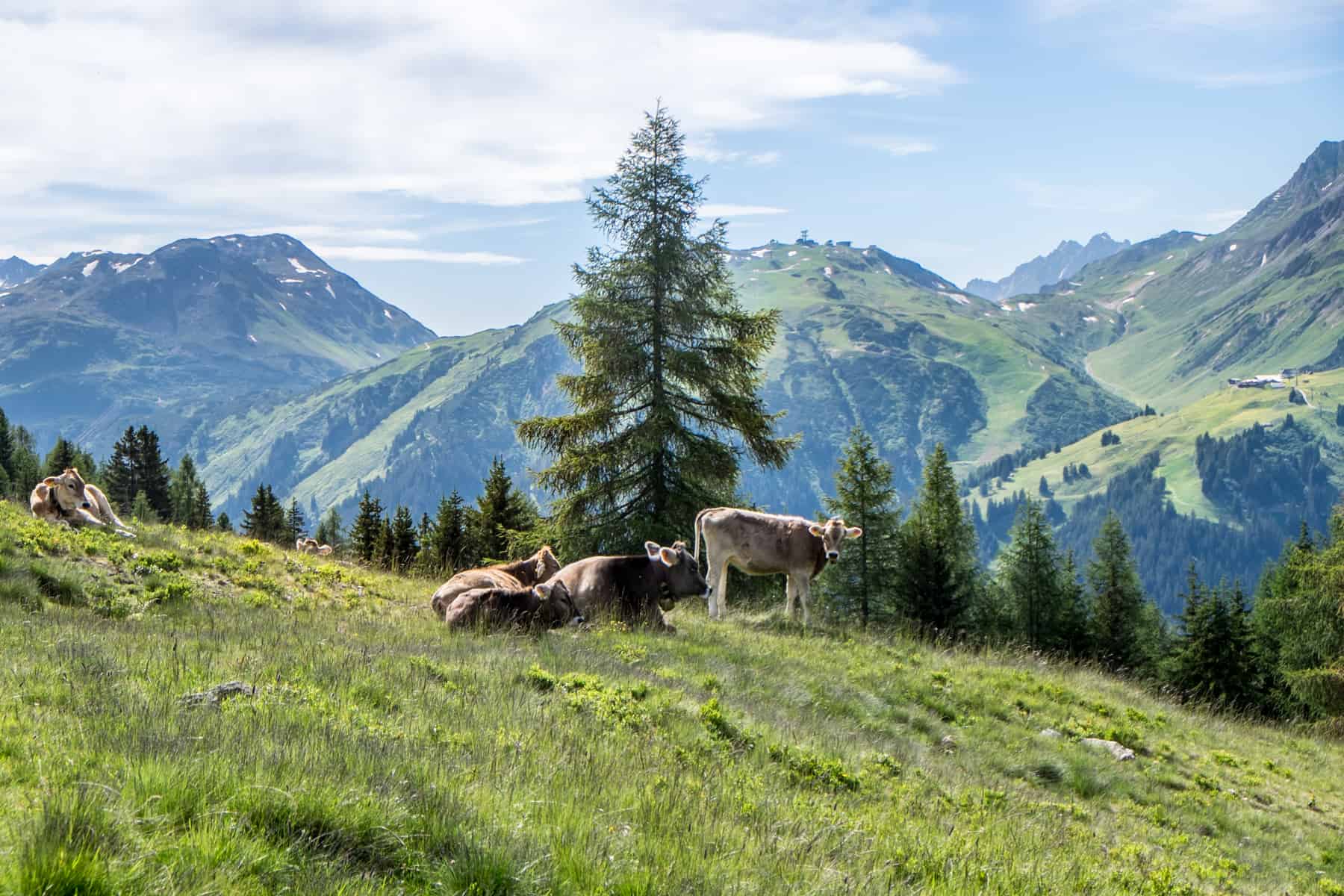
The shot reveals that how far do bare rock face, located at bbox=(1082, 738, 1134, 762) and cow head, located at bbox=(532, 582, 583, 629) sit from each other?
310 inches

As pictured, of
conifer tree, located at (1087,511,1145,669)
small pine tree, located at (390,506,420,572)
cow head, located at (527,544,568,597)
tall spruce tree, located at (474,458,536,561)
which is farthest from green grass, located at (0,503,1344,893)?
conifer tree, located at (1087,511,1145,669)

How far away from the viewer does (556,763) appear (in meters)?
6.26

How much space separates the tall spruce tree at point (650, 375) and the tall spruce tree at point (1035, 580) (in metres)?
37.4

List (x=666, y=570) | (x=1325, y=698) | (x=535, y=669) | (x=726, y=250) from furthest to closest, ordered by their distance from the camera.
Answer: (x=1325, y=698) → (x=726, y=250) → (x=666, y=570) → (x=535, y=669)

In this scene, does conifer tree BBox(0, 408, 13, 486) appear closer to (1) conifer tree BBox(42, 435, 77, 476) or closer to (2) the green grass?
(1) conifer tree BBox(42, 435, 77, 476)

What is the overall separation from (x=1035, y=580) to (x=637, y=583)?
50.6m

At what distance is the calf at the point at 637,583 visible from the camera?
15.0 metres

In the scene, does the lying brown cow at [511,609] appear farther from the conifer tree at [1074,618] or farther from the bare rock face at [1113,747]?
the conifer tree at [1074,618]

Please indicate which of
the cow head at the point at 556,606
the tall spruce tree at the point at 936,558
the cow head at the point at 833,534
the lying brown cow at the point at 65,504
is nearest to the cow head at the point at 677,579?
the cow head at the point at 556,606

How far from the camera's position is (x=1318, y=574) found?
118ft

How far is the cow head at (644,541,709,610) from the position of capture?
51.9ft

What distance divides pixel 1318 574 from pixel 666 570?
3325cm

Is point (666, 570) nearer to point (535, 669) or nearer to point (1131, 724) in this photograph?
point (535, 669)

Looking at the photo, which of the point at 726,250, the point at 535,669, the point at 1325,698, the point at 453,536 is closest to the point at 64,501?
the point at 535,669
